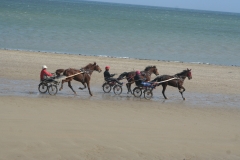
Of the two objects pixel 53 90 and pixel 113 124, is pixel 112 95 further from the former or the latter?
pixel 113 124

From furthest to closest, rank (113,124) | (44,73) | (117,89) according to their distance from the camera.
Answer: (117,89), (44,73), (113,124)

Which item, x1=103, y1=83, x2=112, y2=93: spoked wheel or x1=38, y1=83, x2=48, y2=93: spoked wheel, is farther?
x1=103, y1=83, x2=112, y2=93: spoked wheel

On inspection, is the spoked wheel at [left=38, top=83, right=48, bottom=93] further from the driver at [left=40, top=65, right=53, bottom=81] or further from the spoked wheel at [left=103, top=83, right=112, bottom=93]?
the spoked wheel at [left=103, top=83, right=112, bottom=93]

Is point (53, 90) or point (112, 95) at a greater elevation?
point (53, 90)

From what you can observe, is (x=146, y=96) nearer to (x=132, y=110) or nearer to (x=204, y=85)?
(x=132, y=110)

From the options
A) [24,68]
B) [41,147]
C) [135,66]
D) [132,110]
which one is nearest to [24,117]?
[41,147]

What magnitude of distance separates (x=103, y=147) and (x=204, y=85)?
38.0ft

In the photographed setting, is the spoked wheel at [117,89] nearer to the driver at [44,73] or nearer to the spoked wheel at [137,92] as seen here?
the spoked wheel at [137,92]

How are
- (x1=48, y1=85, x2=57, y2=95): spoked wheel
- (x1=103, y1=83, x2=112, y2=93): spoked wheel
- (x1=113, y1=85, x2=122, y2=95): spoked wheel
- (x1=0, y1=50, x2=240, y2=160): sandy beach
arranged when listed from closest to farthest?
(x1=0, y1=50, x2=240, y2=160): sandy beach, (x1=48, y1=85, x2=57, y2=95): spoked wheel, (x1=113, y1=85, x2=122, y2=95): spoked wheel, (x1=103, y1=83, x2=112, y2=93): spoked wheel

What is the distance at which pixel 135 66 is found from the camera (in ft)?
86.5

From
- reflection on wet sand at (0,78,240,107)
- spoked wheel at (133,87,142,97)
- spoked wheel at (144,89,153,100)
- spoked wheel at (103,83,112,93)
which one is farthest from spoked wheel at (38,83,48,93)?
spoked wheel at (144,89,153,100)

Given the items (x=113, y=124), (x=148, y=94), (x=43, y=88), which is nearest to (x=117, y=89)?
(x=148, y=94)

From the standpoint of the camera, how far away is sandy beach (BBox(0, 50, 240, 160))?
1080 cm

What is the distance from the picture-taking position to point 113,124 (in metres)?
13.0
